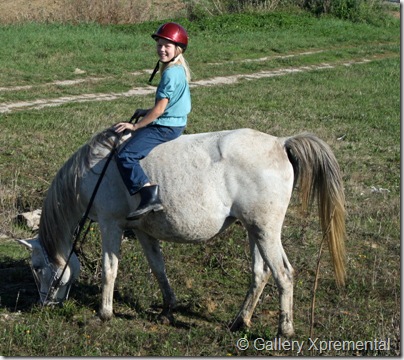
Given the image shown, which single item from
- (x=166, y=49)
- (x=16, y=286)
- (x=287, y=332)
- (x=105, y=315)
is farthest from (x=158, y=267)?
(x=166, y=49)

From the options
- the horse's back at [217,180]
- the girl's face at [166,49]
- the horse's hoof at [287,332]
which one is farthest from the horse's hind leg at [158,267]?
the girl's face at [166,49]

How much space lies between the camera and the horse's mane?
20.6 feet

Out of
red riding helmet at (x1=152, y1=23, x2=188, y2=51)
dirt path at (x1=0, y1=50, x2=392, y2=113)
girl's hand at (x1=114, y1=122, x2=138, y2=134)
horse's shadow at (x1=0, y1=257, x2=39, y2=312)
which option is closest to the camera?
red riding helmet at (x1=152, y1=23, x2=188, y2=51)

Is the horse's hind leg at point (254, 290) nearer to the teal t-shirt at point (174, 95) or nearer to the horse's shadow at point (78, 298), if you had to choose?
the horse's shadow at point (78, 298)

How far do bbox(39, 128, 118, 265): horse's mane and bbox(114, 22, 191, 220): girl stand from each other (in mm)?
297

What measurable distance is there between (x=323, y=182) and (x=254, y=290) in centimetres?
101

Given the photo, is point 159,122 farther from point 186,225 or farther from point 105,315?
point 105,315

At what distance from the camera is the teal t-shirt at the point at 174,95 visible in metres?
6.02

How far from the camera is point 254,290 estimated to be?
624 centimetres

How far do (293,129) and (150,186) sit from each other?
7031 millimetres

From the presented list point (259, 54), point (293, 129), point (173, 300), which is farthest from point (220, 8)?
point (173, 300)

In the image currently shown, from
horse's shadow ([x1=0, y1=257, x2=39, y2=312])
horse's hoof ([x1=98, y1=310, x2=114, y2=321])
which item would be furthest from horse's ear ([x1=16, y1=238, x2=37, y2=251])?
horse's hoof ([x1=98, y1=310, x2=114, y2=321])

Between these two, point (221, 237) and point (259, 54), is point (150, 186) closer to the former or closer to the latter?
point (221, 237)

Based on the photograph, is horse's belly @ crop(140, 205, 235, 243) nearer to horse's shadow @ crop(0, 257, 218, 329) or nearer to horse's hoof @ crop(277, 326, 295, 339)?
horse's shadow @ crop(0, 257, 218, 329)
